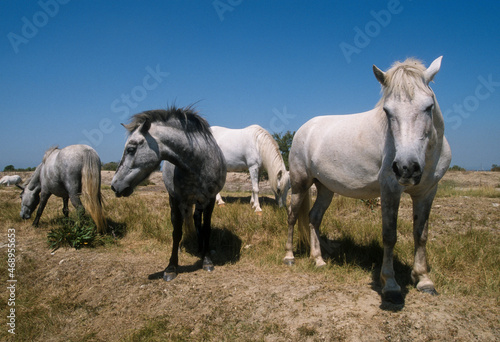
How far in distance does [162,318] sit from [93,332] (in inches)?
30.9

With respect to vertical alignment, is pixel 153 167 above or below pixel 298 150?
below

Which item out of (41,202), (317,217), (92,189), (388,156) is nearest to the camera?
(388,156)

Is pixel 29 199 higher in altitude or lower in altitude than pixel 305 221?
lower

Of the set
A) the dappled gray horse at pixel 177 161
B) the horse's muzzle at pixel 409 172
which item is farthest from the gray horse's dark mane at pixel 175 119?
the horse's muzzle at pixel 409 172

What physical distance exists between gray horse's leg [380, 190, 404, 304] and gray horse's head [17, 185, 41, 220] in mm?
7689

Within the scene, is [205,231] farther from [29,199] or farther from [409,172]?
[29,199]

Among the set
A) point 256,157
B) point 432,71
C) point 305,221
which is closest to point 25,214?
point 256,157

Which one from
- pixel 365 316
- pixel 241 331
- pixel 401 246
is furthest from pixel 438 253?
pixel 241 331

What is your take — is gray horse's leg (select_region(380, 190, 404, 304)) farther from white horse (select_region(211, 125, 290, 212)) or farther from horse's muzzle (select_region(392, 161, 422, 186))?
white horse (select_region(211, 125, 290, 212))

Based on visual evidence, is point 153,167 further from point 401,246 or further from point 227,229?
point 401,246

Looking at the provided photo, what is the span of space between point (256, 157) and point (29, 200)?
5563 mm

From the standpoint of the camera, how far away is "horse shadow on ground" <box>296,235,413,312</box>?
361cm

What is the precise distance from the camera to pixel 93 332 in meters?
3.29

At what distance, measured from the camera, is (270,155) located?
7754 mm
